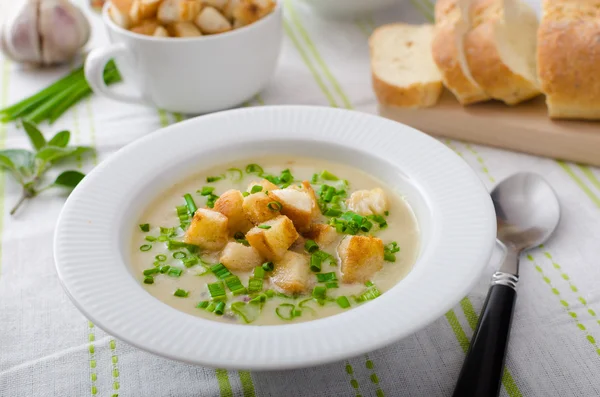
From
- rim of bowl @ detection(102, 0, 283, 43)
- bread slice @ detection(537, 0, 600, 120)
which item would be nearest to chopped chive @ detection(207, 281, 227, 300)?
rim of bowl @ detection(102, 0, 283, 43)

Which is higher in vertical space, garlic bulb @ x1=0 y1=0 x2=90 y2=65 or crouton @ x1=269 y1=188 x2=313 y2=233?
crouton @ x1=269 y1=188 x2=313 y2=233

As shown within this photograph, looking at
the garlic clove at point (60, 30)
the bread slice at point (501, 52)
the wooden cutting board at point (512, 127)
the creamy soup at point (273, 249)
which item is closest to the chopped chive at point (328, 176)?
the creamy soup at point (273, 249)

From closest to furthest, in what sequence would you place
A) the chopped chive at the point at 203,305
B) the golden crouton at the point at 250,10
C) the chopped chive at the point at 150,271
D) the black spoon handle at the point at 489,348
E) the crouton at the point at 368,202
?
the black spoon handle at the point at 489,348 → the chopped chive at the point at 203,305 → the chopped chive at the point at 150,271 → the crouton at the point at 368,202 → the golden crouton at the point at 250,10

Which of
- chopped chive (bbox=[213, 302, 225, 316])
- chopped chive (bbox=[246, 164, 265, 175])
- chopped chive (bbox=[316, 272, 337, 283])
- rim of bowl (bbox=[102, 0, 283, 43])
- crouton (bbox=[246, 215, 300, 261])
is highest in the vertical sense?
rim of bowl (bbox=[102, 0, 283, 43])

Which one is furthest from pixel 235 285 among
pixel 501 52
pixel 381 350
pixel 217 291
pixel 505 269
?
pixel 501 52

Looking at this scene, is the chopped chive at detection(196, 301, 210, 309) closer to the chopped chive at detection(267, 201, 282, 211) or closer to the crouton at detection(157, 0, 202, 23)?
the chopped chive at detection(267, 201, 282, 211)

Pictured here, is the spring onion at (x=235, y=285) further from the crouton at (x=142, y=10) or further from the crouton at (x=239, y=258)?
the crouton at (x=142, y=10)
